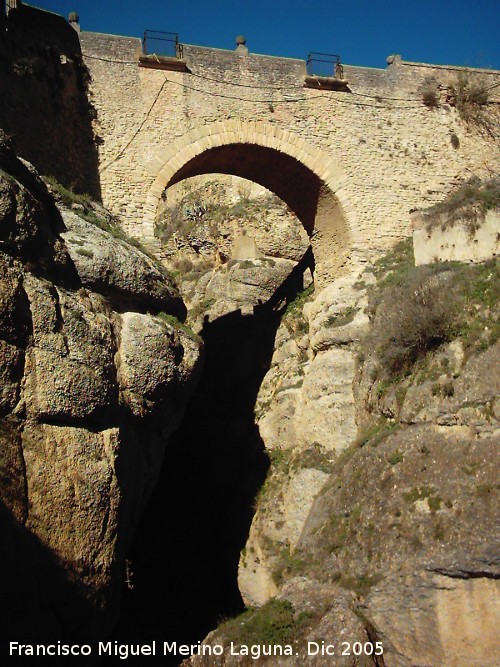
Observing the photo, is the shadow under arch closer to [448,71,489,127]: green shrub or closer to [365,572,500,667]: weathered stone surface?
[448,71,489,127]: green shrub

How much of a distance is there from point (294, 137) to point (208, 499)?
7.13m

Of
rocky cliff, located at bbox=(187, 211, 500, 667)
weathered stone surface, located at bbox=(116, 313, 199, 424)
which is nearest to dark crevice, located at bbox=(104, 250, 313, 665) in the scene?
rocky cliff, located at bbox=(187, 211, 500, 667)

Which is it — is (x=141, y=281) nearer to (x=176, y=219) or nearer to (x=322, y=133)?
(x=322, y=133)

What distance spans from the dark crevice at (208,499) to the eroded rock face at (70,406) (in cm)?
273

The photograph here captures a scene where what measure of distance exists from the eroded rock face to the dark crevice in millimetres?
2730

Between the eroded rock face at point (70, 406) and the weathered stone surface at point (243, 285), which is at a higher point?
the weathered stone surface at point (243, 285)

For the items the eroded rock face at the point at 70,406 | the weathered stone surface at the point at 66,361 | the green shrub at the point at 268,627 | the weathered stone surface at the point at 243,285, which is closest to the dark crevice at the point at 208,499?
the weathered stone surface at the point at 243,285

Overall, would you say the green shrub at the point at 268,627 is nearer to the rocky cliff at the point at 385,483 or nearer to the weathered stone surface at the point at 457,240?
the rocky cliff at the point at 385,483

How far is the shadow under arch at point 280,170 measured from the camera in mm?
15336

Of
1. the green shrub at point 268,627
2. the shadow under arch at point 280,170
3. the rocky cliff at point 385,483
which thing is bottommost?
the green shrub at point 268,627

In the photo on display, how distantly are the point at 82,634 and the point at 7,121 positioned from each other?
25.8 feet

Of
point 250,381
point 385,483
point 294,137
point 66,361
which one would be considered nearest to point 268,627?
point 385,483

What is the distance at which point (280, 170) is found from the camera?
54.7ft

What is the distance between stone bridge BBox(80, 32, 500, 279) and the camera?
1515 centimetres
